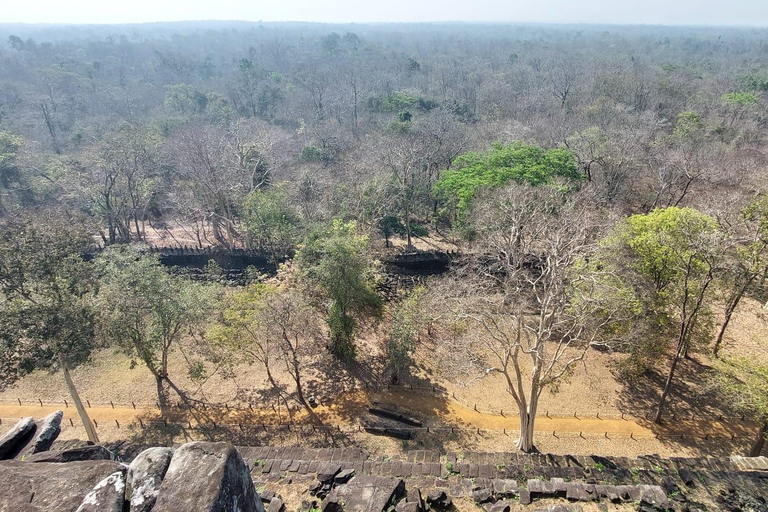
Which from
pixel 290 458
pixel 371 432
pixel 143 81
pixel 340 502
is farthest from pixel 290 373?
pixel 143 81

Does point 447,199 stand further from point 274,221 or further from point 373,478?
point 373,478

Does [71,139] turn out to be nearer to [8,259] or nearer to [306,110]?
[306,110]

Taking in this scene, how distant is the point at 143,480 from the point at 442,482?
7608 mm

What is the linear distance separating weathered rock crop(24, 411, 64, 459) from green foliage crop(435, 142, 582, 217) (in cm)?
1982

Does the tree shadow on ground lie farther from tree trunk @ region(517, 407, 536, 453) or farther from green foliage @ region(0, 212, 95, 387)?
green foliage @ region(0, 212, 95, 387)

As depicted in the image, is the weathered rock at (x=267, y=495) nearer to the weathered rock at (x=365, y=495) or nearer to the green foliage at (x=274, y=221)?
the weathered rock at (x=365, y=495)

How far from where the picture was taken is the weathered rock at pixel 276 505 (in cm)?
920

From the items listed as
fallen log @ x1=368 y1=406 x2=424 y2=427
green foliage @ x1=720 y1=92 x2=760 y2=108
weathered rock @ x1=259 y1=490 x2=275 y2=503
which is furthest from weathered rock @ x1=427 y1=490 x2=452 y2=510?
green foliage @ x1=720 y1=92 x2=760 y2=108

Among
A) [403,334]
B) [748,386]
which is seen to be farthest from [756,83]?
[403,334]

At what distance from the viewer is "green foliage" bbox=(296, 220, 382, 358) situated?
1639 centimetres

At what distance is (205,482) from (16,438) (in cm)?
565

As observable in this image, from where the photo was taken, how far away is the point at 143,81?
77625 millimetres

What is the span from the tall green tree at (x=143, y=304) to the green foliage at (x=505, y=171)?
48.9ft

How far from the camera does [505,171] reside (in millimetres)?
24844
